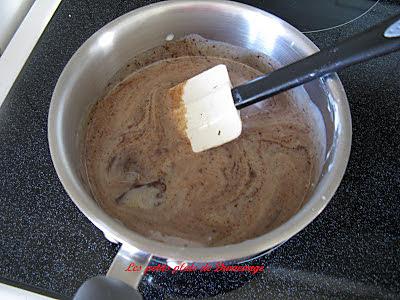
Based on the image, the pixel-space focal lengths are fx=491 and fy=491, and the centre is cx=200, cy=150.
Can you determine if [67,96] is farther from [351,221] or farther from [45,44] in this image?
[351,221]

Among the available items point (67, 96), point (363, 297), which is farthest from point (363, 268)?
point (67, 96)

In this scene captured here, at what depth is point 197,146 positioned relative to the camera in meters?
0.92

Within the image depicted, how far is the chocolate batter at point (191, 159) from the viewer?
0.85m

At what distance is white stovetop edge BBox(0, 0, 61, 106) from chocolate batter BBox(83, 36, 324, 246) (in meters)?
0.21

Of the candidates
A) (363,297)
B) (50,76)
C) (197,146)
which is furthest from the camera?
(50,76)

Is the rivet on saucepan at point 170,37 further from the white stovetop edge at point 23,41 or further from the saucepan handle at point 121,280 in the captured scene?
the saucepan handle at point 121,280

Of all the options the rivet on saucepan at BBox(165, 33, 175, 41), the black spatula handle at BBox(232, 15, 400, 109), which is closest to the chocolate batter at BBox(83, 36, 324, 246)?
the rivet on saucepan at BBox(165, 33, 175, 41)

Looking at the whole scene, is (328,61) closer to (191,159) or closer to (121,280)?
(191,159)

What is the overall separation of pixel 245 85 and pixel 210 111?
82 millimetres

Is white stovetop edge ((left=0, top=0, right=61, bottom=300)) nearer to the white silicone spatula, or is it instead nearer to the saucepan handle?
the white silicone spatula

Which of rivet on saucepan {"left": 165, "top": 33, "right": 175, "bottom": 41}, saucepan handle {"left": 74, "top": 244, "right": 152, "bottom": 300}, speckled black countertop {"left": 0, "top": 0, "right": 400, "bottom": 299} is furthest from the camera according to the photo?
rivet on saucepan {"left": 165, "top": 33, "right": 175, "bottom": 41}

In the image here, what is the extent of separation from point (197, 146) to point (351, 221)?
12.0 inches

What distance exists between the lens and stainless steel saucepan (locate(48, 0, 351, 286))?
0.67 m

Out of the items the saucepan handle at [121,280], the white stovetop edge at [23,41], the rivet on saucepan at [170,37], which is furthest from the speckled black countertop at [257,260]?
the rivet on saucepan at [170,37]
